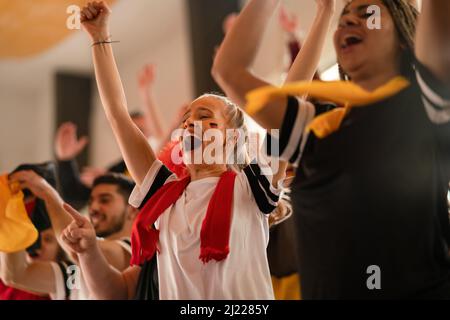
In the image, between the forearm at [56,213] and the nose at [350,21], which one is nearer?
the nose at [350,21]

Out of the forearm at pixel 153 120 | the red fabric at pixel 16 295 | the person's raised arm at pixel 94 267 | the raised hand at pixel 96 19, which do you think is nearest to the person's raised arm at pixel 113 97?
the raised hand at pixel 96 19

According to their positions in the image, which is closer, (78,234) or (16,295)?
(78,234)

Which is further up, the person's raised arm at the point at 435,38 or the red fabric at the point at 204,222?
the person's raised arm at the point at 435,38

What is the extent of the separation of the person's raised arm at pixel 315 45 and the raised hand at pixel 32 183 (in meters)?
0.48

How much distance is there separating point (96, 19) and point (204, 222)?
34 centimetres

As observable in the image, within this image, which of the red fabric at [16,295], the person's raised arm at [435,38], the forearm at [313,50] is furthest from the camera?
the red fabric at [16,295]

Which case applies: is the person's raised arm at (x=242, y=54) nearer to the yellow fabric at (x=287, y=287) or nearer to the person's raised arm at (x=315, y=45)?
the person's raised arm at (x=315, y=45)

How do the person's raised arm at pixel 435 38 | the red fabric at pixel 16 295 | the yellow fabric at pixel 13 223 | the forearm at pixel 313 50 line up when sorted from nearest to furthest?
the person's raised arm at pixel 435 38
the forearm at pixel 313 50
the yellow fabric at pixel 13 223
the red fabric at pixel 16 295

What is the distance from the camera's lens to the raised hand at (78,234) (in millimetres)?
821

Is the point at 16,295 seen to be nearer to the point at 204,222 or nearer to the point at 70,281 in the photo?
the point at 70,281

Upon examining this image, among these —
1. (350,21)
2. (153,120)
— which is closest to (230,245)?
(350,21)

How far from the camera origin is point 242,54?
0.71 meters

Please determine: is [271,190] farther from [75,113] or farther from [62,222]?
[75,113]

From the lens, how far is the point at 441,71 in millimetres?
674
